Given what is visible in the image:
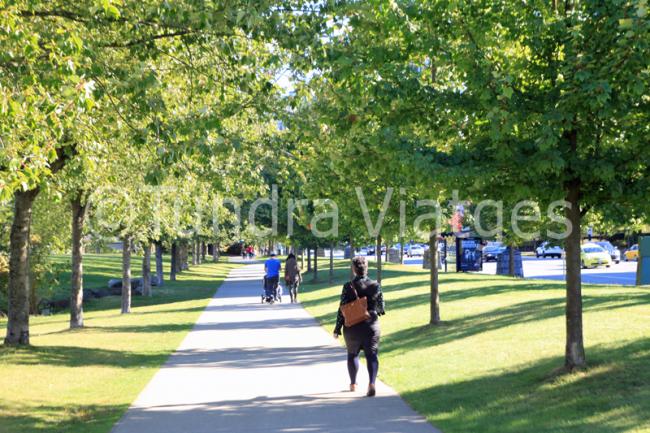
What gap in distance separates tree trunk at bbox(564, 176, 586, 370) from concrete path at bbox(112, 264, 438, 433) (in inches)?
85.0

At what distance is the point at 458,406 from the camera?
9273 mm

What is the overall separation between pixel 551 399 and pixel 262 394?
365cm

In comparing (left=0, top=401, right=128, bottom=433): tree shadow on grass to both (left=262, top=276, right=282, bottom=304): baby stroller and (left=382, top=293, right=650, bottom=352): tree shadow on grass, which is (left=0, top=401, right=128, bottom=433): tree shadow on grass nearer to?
(left=382, top=293, right=650, bottom=352): tree shadow on grass

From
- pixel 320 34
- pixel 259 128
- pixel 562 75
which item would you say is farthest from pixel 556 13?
pixel 259 128

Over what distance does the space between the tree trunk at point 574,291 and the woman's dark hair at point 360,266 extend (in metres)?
2.44

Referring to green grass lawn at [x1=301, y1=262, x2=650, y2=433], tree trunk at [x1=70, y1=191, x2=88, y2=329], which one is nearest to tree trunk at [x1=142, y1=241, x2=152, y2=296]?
tree trunk at [x1=70, y1=191, x2=88, y2=329]

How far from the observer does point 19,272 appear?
1600 cm

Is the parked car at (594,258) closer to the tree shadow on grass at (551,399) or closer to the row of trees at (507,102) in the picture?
the tree shadow on grass at (551,399)

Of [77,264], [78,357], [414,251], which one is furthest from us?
[414,251]

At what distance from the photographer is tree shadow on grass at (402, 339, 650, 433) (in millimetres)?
7863

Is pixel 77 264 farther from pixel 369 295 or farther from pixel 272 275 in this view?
pixel 369 295

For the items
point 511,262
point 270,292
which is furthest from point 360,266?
point 511,262

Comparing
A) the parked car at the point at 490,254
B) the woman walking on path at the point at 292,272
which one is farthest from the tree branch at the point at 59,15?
the parked car at the point at 490,254

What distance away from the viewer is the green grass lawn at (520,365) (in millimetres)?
8219
